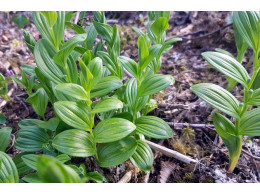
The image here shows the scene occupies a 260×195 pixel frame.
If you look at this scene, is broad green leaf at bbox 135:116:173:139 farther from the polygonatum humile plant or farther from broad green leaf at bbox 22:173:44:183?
broad green leaf at bbox 22:173:44:183

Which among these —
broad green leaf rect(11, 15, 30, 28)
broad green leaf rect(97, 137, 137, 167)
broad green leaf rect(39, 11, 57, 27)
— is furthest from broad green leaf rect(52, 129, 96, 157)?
broad green leaf rect(11, 15, 30, 28)

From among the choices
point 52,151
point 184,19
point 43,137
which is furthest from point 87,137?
point 184,19

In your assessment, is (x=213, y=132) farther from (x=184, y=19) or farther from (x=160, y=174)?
(x=184, y=19)

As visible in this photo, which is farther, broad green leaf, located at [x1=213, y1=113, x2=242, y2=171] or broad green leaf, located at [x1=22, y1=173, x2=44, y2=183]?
broad green leaf, located at [x1=213, y1=113, x2=242, y2=171]

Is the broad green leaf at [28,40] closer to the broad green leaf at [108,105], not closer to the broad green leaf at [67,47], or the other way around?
the broad green leaf at [67,47]

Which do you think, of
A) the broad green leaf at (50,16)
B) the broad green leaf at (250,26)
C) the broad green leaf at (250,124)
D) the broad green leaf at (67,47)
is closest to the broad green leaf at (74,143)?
the broad green leaf at (67,47)
